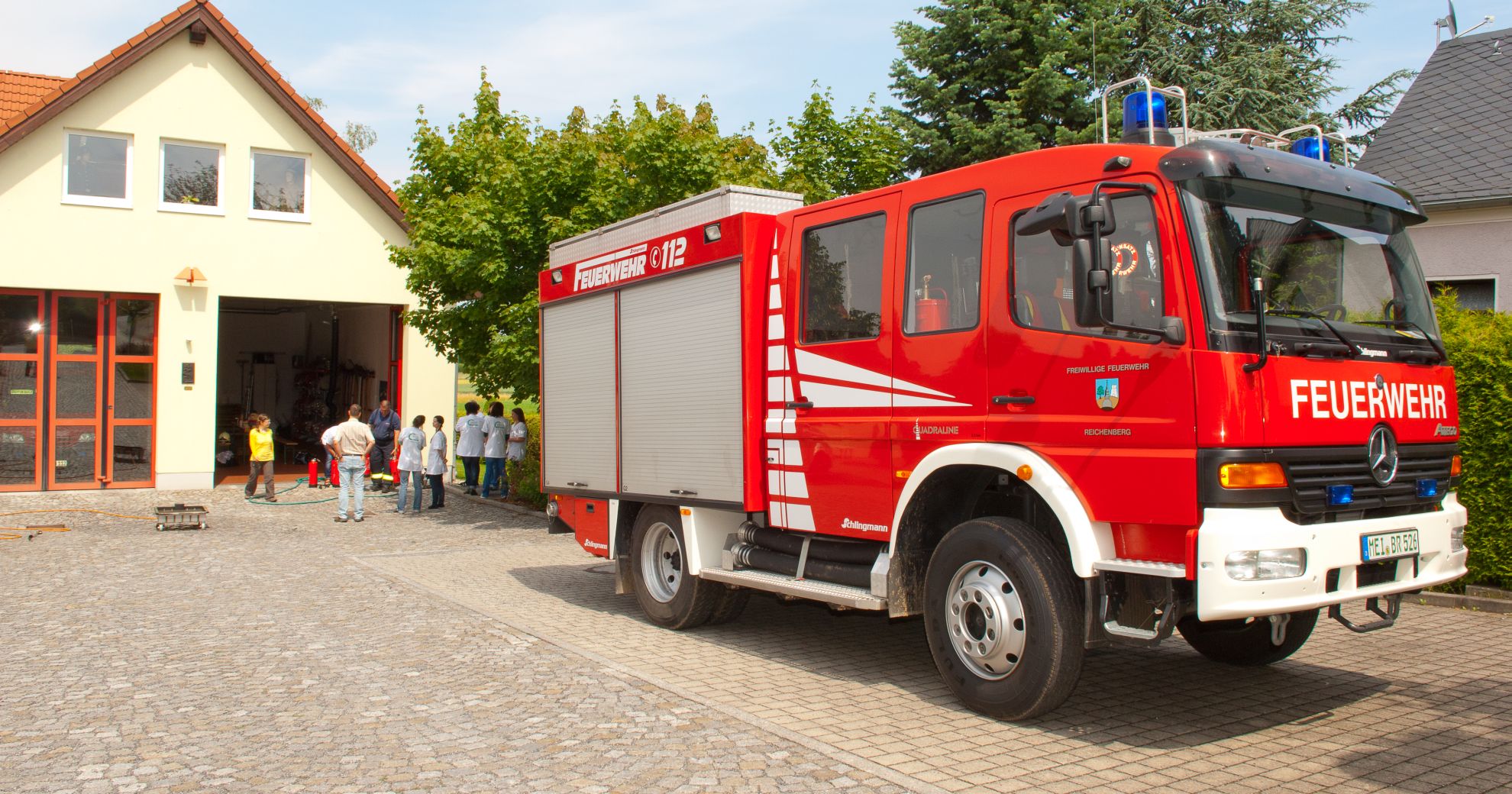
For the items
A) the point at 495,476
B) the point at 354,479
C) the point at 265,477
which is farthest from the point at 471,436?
the point at 265,477

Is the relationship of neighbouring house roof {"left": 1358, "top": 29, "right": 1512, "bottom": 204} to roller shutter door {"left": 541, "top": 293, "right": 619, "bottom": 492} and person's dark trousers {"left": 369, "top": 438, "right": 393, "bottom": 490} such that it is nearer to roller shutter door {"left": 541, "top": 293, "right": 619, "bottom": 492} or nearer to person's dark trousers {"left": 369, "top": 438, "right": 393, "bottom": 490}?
roller shutter door {"left": 541, "top": 293, "right": 619, "bottom": 492}

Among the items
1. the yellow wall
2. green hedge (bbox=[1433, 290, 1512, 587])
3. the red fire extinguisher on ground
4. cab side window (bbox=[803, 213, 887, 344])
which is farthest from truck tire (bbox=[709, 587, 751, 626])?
the yellow wall

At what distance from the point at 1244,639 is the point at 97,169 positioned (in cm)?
2031

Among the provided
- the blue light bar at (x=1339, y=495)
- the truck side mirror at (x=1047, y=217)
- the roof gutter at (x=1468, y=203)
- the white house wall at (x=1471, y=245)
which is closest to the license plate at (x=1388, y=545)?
the blue light bar at (x=1339, y=495)

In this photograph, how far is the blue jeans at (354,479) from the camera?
16672 millimetres

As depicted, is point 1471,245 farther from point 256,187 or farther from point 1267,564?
point 256,187

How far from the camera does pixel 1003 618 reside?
5637 mm

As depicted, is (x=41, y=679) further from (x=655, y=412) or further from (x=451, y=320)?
(x=451, y=320)

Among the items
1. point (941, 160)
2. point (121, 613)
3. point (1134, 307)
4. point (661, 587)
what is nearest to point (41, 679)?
point (121, 613)

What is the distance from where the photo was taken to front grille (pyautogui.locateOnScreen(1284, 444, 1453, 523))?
5.09 metres

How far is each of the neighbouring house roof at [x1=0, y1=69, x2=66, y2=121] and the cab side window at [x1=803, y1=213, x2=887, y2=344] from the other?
19.6 metres

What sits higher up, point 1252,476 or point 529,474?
point 1252,476

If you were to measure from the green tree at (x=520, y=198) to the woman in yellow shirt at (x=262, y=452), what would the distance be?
4293 millimetres

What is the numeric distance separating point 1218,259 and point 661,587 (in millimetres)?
4940
